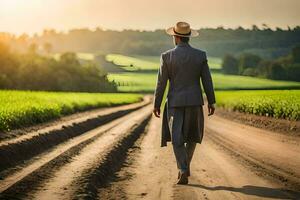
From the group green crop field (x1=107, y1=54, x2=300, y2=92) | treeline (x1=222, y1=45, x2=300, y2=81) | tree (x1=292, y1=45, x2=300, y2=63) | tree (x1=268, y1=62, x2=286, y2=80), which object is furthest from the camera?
tree (x1=292, y1=45, x2=300, y2=63)

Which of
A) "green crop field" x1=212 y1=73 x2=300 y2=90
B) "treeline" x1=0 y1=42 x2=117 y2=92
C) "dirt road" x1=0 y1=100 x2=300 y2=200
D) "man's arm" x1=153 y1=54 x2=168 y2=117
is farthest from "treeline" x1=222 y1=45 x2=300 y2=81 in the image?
"man's arm" x1=153 y1=54 x2=168 y2=117

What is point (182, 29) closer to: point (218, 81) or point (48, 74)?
point (48, 74)

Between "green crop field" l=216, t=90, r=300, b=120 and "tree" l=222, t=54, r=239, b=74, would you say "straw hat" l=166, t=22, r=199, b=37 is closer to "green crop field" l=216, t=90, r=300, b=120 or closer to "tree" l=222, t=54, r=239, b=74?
"green crop field" l=216, t=90, r=300, b=120

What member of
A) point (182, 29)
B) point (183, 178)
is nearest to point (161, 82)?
point (182, 29)

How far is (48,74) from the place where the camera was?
7856 centimetres

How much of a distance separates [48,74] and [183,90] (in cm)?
7066

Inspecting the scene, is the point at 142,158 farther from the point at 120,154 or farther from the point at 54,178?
the point at 54,178

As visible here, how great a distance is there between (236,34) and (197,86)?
15946cm

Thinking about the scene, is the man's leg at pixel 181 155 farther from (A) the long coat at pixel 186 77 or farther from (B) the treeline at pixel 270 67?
(B) the treeline at pixel 270 67

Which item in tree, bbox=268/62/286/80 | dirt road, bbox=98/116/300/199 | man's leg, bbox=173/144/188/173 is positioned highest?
tree, bbox=268/62/286/80

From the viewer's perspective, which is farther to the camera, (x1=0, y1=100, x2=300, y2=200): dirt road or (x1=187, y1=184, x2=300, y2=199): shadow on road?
(x1=0, y1=100, x2=300, y2=200): dirt road

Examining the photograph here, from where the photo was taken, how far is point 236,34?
16600 cm

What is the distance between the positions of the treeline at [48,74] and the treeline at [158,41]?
834cm

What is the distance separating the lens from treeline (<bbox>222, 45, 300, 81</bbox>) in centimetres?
6850
